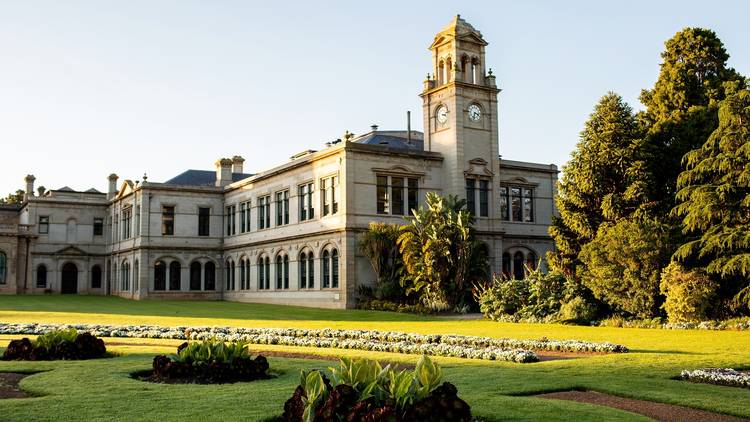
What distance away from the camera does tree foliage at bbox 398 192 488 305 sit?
37094 mm

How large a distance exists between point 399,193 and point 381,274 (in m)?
5.23

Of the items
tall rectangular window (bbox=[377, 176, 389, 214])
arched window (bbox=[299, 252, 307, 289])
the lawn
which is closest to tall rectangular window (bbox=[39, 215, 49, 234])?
arched window (bbox=[299, 252, 307, 289])

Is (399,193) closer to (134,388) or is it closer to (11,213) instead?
(134,388)

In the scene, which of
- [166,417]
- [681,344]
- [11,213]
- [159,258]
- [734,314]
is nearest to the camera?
[166,417]

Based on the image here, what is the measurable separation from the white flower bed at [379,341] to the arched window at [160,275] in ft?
108

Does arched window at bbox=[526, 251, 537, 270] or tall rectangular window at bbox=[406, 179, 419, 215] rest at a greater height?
tall rectangular window at bbox=[406, 179, 419, 215]

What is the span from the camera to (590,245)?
28438mm

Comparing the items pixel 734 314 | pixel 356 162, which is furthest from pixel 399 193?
pixel 734 314

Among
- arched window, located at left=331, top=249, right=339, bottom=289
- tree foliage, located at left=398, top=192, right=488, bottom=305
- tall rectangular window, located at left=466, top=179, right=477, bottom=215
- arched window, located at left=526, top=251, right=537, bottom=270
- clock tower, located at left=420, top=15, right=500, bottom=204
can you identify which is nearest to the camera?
tree foliage, located at left=398, top=192, right=488, bottom=305

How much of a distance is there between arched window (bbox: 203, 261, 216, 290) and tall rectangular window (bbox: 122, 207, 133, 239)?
8227mm

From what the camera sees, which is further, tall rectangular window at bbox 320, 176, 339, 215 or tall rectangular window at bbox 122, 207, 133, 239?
tall rectangular window at bbox 122, 207, 133, 239

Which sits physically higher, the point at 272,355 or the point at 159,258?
the point at 159,258

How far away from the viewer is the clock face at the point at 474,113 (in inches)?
1788

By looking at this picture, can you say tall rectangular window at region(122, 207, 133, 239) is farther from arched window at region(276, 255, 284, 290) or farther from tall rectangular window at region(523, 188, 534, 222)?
tall rectangular window at region(523, 188, 534, 222)
